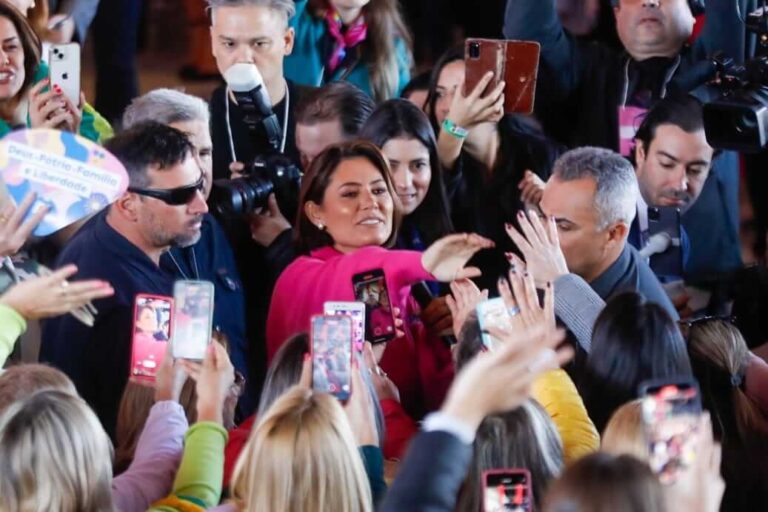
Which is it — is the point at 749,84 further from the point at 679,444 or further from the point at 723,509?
the point at 679,444

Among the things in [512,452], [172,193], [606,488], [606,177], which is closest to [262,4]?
[172,193]

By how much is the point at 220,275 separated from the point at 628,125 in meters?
1.49

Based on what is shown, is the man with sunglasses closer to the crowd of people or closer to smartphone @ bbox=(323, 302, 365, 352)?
the crowd of people

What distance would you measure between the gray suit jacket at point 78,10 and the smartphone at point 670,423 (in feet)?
9.25

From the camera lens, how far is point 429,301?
14.5ft

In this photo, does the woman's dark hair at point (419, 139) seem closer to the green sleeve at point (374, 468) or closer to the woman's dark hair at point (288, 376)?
the woman's dark hair at point (288, 376)

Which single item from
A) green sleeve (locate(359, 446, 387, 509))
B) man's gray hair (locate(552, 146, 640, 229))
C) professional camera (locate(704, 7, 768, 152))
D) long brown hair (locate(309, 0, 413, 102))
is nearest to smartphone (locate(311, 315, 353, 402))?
green sleeve (locate(359, 446, 387, 509))

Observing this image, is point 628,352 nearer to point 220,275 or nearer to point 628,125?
point 220,275

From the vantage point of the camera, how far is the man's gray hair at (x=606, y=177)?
4.38 metres

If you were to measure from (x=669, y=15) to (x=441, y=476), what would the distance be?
3.00 m

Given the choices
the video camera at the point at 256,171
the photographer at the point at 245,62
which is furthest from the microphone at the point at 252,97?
the photographer at the point at 245,62

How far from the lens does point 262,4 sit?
5.08 m

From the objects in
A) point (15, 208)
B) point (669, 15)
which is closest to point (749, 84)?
point (669, 15)

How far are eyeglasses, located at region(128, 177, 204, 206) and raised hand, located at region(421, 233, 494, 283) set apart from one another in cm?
64
